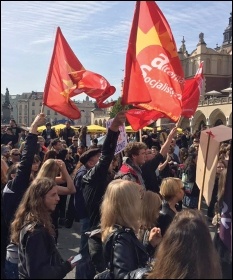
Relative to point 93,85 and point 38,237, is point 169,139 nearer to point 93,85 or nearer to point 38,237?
point 93,85

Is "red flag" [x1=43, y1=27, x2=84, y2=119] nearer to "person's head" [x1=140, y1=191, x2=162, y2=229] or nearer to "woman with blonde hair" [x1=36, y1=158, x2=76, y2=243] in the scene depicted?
"woman with blonde hair" [x1=36, y1=158, x2=76, y2=243]

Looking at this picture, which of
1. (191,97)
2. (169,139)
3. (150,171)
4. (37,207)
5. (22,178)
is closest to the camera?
(37,207)

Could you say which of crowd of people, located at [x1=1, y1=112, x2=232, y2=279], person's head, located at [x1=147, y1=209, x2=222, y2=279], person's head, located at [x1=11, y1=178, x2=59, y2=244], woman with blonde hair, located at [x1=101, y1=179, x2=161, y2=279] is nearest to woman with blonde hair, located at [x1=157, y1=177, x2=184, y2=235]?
crowd of people, located at [x1=1, y1=112, x2=232, y2=279]

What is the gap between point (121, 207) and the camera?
2572 millimetres

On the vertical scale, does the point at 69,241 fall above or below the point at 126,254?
below

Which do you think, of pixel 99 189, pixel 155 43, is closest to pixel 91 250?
pixel 99 189

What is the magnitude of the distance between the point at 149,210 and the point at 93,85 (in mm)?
2147

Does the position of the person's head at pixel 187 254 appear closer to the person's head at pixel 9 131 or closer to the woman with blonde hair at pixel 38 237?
the woman with blonde hair at pixel 38 237

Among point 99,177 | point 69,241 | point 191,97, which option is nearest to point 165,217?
point 99,177

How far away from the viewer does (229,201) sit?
1.79m

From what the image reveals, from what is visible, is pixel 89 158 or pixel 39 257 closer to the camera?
pixel 39 257

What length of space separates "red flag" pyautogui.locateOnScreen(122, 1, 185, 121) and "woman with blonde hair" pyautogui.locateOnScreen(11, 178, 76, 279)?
1.25m

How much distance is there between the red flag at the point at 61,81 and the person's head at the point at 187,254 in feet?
10.5

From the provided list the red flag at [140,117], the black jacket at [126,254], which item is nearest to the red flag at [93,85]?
the red flag at [140,117]
